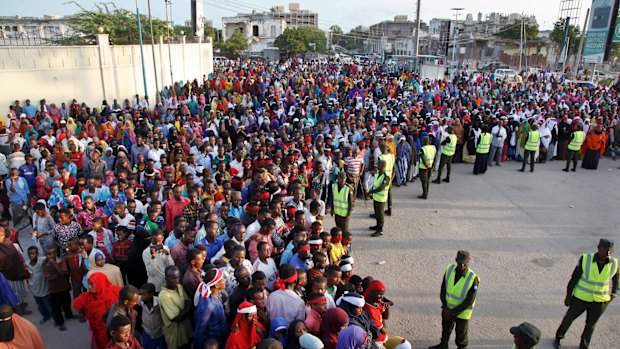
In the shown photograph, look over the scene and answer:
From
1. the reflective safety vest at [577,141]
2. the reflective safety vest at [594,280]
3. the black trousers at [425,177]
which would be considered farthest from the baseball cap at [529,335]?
the reflective safety vest at [577,141]

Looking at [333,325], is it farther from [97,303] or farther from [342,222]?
[342,222]

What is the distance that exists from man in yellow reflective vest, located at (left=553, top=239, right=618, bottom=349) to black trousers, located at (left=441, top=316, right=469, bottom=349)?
4.20ft

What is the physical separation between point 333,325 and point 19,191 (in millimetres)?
6735

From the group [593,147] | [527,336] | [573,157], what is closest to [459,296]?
[527,336]

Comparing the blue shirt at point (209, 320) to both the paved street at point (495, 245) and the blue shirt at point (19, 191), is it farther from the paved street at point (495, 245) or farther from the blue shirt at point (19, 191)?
the blue shirt at point (19, 191)

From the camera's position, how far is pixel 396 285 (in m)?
6.34

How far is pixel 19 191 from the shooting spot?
745 cm

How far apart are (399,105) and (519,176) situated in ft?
16.8

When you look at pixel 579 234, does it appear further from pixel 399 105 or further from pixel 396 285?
pixel 399 105

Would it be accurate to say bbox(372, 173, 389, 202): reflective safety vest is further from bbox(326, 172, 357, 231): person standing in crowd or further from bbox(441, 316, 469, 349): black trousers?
bbox(441, 316, 469, 349): black trousers

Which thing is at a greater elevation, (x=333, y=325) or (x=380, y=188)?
(x=333, y=325)

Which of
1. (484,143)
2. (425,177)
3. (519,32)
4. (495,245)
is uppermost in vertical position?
(519,32)

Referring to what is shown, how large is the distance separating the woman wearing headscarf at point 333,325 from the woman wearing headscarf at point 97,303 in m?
2.18

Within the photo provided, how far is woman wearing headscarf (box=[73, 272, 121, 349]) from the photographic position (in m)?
4.16
